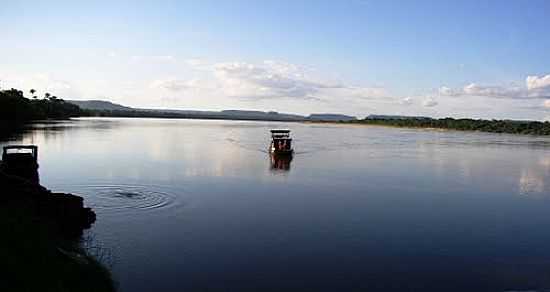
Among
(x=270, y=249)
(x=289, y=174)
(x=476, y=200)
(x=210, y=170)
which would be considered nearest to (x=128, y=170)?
(x=210, y=170)

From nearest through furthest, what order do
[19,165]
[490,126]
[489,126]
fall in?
[19,165] < [490,126] < [489,126]

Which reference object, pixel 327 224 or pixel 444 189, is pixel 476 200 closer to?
pixel 444 189

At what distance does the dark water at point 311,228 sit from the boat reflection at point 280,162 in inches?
101

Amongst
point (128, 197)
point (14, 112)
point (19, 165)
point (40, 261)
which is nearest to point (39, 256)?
point (40, 261)

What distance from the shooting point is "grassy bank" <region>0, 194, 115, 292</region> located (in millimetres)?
7328

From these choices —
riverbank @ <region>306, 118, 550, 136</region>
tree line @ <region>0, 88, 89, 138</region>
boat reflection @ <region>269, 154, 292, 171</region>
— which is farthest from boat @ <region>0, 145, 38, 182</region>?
riverbank @ <region>306, 118, 550, 136</region>

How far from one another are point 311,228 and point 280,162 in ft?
67.0

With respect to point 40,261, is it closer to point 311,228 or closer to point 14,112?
point 311,228

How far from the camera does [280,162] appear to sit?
3488cm

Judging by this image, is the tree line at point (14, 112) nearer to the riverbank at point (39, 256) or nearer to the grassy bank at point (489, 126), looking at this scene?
the riverbank at point (39, 256)

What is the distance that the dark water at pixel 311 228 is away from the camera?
10.4m

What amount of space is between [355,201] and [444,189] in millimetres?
6651

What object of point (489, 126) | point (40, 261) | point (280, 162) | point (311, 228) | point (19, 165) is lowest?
point (311, 228)

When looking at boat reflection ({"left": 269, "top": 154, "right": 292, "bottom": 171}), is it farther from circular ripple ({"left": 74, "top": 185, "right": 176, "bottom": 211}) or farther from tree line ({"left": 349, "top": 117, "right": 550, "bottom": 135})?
tree line ({"left": 349, "top": 117, "right": 550, "bottom": 135})
